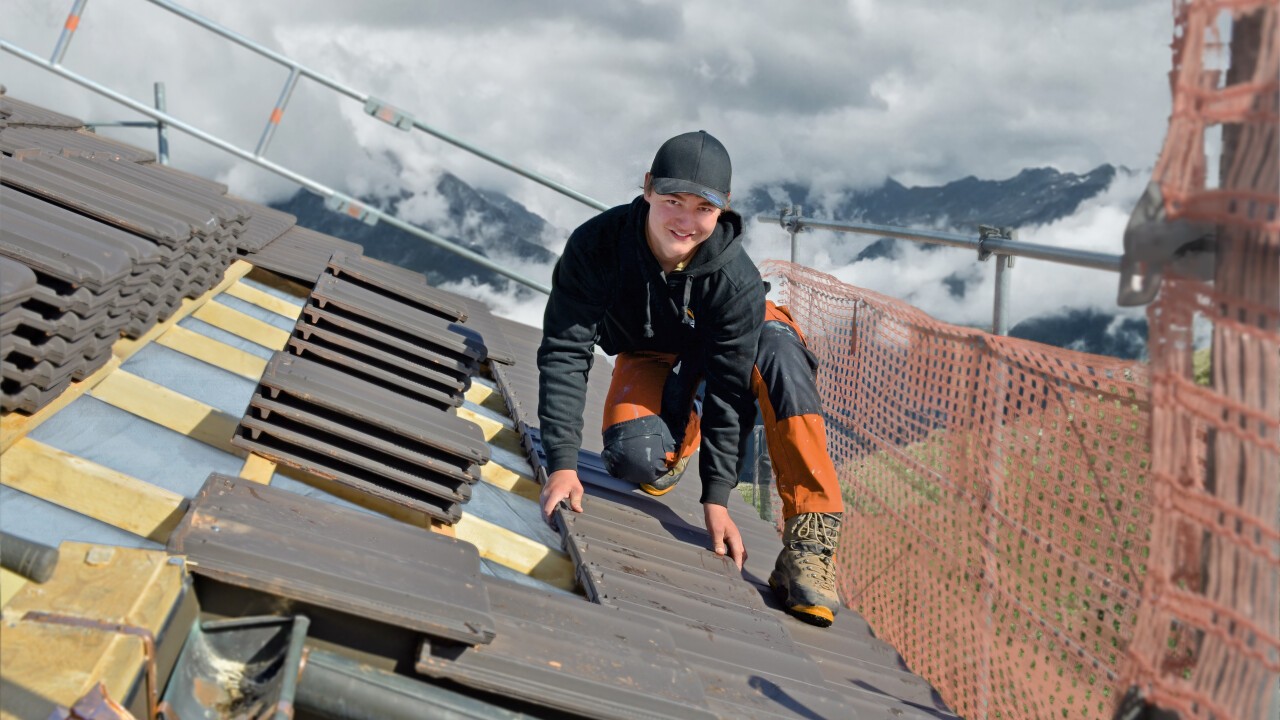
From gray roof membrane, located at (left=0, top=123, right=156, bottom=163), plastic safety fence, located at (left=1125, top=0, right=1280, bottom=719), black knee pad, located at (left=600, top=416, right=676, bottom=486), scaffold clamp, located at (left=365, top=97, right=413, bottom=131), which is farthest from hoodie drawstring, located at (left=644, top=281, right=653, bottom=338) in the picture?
scaffold clamp, located at (left=365, top=97, right=413, bottom=131)

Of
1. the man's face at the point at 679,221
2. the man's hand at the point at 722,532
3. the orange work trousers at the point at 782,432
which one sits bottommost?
the man's hand at the point at 722,532

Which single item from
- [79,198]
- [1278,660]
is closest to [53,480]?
[79,198]

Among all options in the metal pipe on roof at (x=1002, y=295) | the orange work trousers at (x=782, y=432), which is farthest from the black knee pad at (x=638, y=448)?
the metal pipe on roof at (x=1002, y=295)

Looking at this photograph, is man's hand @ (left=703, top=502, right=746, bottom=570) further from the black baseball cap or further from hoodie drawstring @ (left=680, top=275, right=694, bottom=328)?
the black baseball cap

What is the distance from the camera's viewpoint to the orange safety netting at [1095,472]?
169cm

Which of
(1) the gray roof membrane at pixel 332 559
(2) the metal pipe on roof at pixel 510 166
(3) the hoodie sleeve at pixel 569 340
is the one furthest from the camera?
(2) the metal pipe on roof at pixel 510 166

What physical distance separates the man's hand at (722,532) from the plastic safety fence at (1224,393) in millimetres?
2416

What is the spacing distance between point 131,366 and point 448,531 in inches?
51.0

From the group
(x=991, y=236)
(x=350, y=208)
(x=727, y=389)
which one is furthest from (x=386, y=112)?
(x=991, y=236)

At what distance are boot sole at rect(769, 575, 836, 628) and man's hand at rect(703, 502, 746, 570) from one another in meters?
0.21

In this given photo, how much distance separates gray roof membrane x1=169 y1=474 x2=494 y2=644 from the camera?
1939mm

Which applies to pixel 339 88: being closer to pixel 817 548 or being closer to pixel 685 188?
pixel 685 188

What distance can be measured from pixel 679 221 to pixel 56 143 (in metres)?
3.57

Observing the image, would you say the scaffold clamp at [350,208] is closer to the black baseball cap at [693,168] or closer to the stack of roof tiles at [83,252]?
the stack of roof tiles at [83,252]
